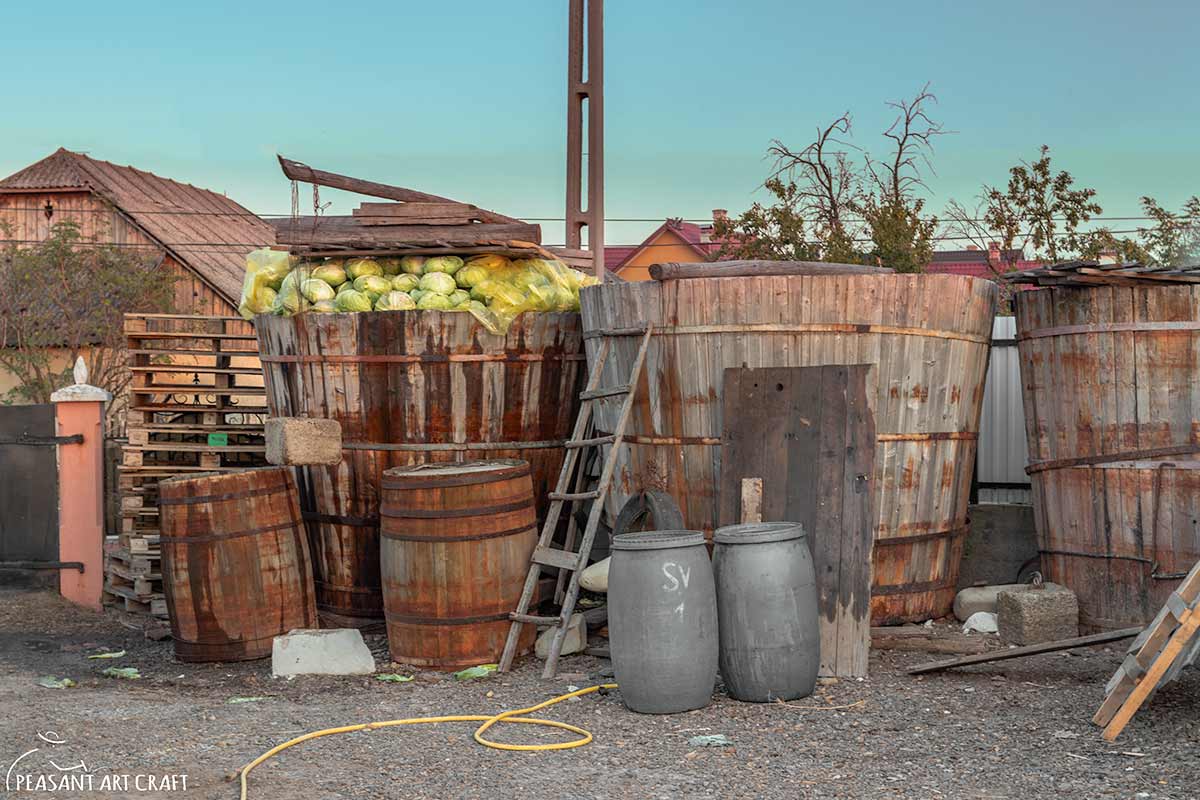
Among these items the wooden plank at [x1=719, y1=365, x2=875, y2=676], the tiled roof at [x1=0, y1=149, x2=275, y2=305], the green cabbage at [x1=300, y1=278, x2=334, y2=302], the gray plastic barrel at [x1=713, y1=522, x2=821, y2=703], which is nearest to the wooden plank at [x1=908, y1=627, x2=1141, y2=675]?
A: the wooden plank at [x1=719, y1=365, x2=875, y2=676]

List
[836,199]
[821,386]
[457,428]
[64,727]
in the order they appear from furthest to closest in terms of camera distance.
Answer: [836,199], [457,428], [821,386], [64,727]

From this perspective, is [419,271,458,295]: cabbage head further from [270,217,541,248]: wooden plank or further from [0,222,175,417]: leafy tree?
[0,222,175,417]: leafy tree

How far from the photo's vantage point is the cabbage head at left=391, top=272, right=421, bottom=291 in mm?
8398

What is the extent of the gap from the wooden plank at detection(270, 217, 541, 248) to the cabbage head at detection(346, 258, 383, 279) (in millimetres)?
173

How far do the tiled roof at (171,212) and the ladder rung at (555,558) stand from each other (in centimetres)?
2243

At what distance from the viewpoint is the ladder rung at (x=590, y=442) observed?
7623 millimetres

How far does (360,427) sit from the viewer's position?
835 centimetres

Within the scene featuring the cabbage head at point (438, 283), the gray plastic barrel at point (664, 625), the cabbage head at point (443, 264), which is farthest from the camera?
the cabbage head at point (443, 264)

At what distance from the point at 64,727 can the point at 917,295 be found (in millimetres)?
5058

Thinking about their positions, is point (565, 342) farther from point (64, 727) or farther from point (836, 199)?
point (836, 199)

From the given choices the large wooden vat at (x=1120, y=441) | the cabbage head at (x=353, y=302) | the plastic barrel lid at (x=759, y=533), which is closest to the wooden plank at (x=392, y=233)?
the cabbage head at (x=353, y=302)

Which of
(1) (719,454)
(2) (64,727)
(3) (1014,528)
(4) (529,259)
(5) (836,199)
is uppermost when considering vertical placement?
(5) (836,199)

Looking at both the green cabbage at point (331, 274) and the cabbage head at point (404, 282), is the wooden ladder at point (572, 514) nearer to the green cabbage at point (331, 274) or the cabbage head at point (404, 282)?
the cabbage head at point (404, 282)

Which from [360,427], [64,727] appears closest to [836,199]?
[360,427]
